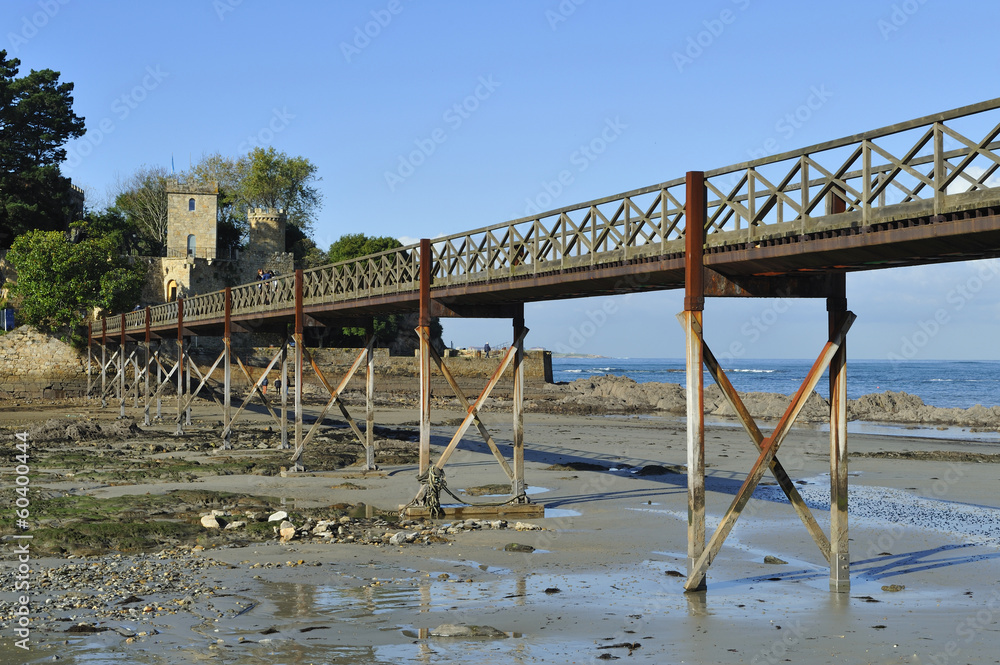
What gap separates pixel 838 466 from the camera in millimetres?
10477

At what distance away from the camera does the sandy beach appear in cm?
818

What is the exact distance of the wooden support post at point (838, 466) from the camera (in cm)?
1048

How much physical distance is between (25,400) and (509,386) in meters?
29.3

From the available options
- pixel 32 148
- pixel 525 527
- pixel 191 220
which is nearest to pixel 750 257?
pixel 525 527

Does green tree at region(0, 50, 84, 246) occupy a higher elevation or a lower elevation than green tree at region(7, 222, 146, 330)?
higher

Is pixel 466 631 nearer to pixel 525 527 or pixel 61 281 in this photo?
pixel 525 527

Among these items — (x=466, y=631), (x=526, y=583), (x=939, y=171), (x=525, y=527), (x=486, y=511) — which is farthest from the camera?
(x=486, y=511)

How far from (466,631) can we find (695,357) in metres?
3.92

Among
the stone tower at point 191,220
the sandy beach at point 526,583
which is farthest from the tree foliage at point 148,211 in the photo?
the sandy beach at point 526,583

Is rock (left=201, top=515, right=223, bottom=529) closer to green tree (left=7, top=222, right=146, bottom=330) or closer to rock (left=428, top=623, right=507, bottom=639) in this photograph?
rock (left=428, top=623, right=507, bottom=639)

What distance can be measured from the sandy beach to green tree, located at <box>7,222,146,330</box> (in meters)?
34.8

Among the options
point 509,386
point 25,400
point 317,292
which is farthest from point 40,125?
point 317,292

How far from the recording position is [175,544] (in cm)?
1307

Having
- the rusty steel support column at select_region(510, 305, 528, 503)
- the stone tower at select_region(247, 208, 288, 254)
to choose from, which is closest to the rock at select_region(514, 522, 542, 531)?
the rusty steel support column at select_region(510, 305, 528, 503)
